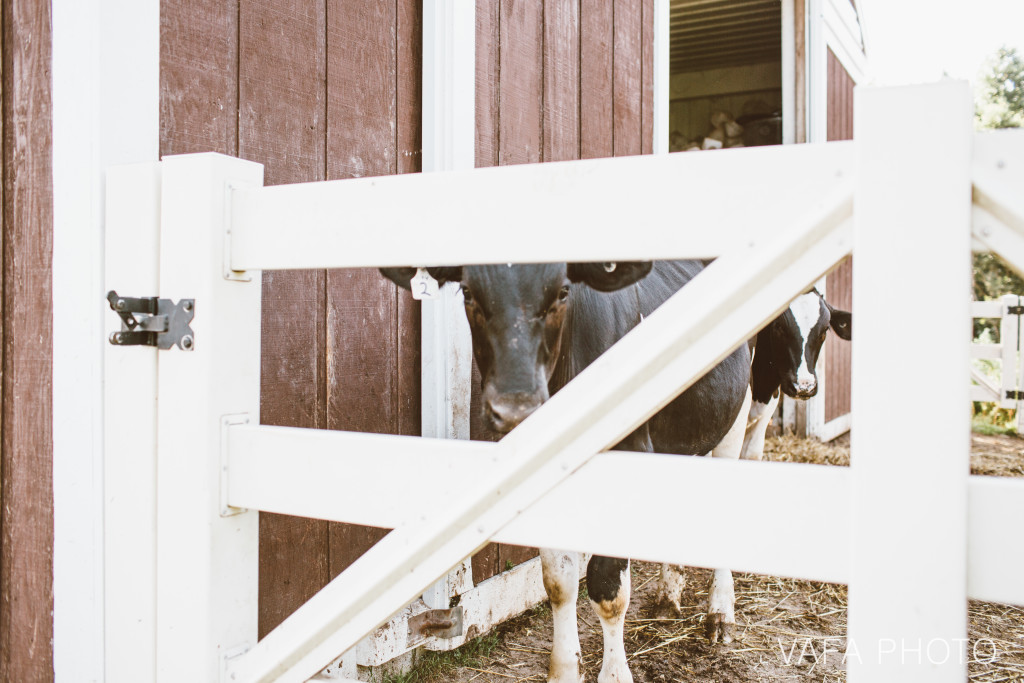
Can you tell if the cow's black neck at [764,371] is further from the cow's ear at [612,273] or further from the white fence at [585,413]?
the white fence at [585,413]

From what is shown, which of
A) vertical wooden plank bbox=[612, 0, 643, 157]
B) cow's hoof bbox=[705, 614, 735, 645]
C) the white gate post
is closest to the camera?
the white gate post

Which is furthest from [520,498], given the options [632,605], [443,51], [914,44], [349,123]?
[914,44]

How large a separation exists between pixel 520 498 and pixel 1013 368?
9.82 meters

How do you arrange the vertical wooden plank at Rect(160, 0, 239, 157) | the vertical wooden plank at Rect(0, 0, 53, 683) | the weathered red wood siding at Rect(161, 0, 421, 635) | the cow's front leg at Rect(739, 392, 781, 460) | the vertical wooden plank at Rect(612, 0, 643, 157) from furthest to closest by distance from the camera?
1. the cow's front leg at Rect(739, 392, 781, 460)
2. the vertical wooden plank at Rect(612, 0, 643, 157)
3. the weathered red wood siding at Rect(161, 0, 421, 635)
4. the vertical wooden plank at Rect(160, 0, 239, 157)
5. the vertical wooden plank at Rect(0, 0, 53, 683)

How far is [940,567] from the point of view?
91 centimetres

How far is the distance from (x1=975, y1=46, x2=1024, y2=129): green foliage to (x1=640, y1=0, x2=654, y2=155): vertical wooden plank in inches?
778


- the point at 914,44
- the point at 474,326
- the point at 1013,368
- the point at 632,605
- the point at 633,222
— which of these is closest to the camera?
the point at 633,222

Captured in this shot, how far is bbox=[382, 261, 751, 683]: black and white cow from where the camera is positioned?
2162 mm

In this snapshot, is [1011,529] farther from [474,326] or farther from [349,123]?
[349,123]

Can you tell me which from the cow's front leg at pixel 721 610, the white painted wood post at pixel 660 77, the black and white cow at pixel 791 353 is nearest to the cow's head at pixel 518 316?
the cow's front leg at pixel 721 610

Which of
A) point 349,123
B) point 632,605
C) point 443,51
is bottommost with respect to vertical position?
point 632,605

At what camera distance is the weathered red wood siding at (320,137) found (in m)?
2.02

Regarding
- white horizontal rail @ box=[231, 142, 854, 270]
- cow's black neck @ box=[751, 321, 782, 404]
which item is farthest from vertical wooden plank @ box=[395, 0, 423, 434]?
cow's black neck @ box=[751, 321, 782, 404]

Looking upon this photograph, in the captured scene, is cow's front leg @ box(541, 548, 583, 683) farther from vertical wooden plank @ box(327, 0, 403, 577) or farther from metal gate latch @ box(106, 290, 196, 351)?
metal gate latch @ box(106, 290, 196, 351)
